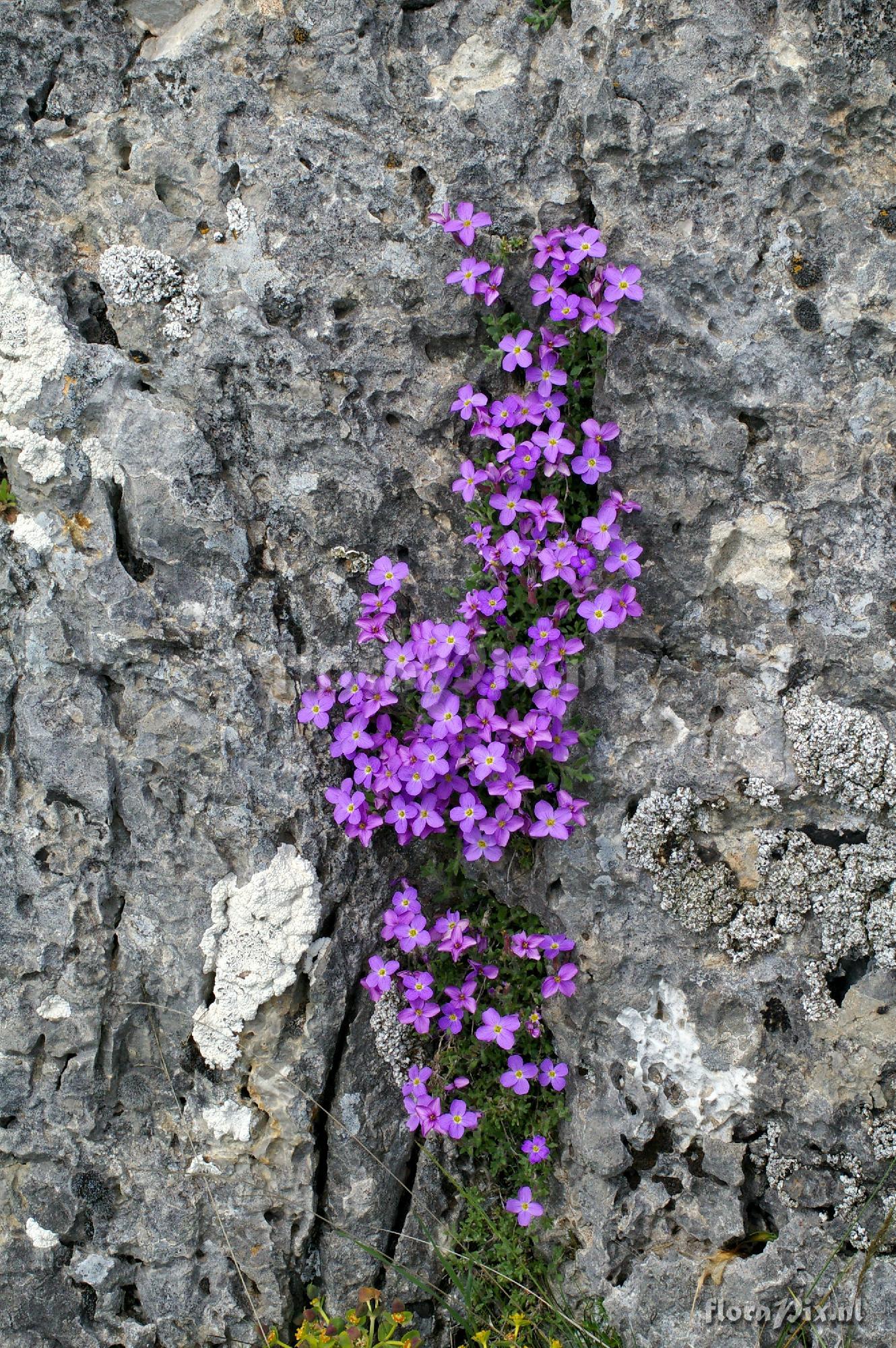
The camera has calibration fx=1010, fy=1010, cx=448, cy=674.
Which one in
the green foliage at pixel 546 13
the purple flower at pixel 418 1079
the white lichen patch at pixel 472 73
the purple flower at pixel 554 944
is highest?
the green foliage at pixel 546 13

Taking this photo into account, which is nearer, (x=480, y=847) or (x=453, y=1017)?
(x=480, y=847)

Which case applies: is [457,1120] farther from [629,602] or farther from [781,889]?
[629,602]

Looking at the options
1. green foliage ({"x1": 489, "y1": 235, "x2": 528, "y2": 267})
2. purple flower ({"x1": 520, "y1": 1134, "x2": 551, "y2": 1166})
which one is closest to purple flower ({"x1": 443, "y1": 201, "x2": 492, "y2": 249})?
green foliage ({"x1": 489, "y1": 235, "x2": 528, "y2": 267})

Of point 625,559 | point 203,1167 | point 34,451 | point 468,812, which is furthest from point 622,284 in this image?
point 203,1167

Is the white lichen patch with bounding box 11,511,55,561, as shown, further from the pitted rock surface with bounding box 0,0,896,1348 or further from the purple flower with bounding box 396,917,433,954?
the purple flower with bounding box 396,917,433,954

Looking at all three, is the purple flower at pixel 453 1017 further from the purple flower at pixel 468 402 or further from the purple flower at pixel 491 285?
the purple flower at pixel 491 285

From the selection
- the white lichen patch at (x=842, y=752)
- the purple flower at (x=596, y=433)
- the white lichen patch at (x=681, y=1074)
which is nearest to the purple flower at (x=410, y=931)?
the white lichen patch at (x=681, y=1074)

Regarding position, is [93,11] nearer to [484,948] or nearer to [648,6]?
[648,6]

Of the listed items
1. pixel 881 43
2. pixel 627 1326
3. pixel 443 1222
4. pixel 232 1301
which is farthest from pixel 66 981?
pixel 881 43
